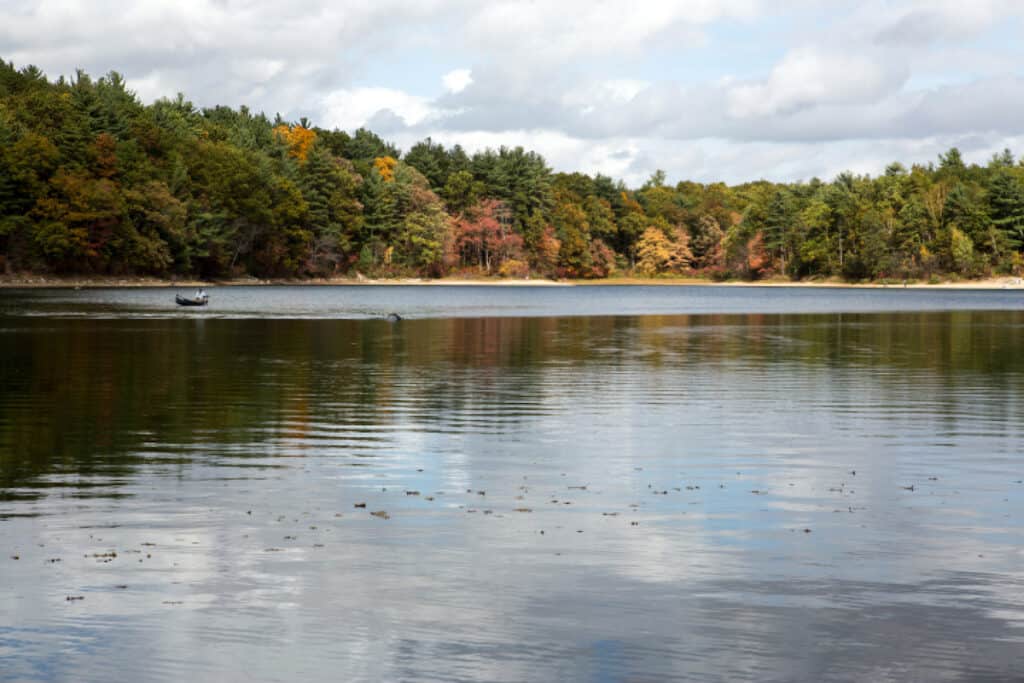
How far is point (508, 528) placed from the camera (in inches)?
610

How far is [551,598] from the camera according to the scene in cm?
1206

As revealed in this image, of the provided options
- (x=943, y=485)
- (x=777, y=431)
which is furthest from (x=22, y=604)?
(x=777, y=431)

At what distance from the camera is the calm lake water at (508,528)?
1046cm

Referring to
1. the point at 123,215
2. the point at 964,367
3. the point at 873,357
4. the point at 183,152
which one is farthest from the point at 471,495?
the point at 183,152

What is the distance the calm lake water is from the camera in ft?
34.3

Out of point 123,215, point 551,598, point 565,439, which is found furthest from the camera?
point 123,215

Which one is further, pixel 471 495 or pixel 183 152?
pixel 183 152

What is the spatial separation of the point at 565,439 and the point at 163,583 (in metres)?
12.5

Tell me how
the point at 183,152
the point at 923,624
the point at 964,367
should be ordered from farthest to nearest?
the point at 183,152
the point at 964,367
the point at 923,624

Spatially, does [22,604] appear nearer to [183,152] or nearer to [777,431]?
[777,431]

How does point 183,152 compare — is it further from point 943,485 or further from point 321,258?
point 943,485

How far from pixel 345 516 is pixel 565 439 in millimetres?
8651

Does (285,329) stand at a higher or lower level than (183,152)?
lower

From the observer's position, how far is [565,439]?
24328mm
